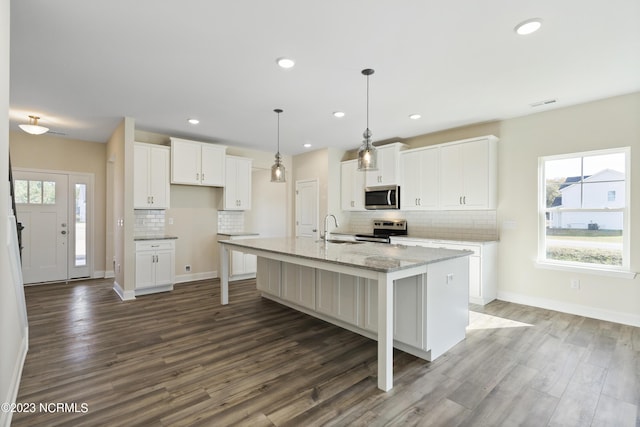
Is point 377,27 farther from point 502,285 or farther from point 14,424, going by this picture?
point 502,285

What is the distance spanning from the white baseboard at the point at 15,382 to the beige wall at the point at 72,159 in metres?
3.60

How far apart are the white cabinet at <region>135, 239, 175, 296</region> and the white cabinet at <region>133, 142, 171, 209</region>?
0.64m

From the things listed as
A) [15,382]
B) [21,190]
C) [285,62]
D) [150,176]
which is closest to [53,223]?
[21,190]

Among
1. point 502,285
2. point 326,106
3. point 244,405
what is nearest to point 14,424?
point 244,405

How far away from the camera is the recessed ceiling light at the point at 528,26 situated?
2.24 metres

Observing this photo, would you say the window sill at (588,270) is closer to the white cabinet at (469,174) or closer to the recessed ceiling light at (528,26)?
the white cabinet at (469,174)

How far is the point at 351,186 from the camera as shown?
642 centimetres

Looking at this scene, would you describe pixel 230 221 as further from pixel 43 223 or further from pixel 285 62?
pixel 285 62

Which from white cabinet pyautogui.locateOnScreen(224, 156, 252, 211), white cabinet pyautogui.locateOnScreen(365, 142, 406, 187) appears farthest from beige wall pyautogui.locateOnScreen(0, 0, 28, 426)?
white cabinet pyautogui.locateOnScreen(365, 142, 406, 187)

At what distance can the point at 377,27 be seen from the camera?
2.33 metres

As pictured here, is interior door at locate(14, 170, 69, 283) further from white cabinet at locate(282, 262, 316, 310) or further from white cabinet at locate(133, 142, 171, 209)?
white cabinet at locate(282, 262, 316, 310)

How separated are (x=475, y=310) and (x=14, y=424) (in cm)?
440

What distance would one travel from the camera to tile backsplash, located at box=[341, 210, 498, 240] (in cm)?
477

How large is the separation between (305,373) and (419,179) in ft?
12.4
